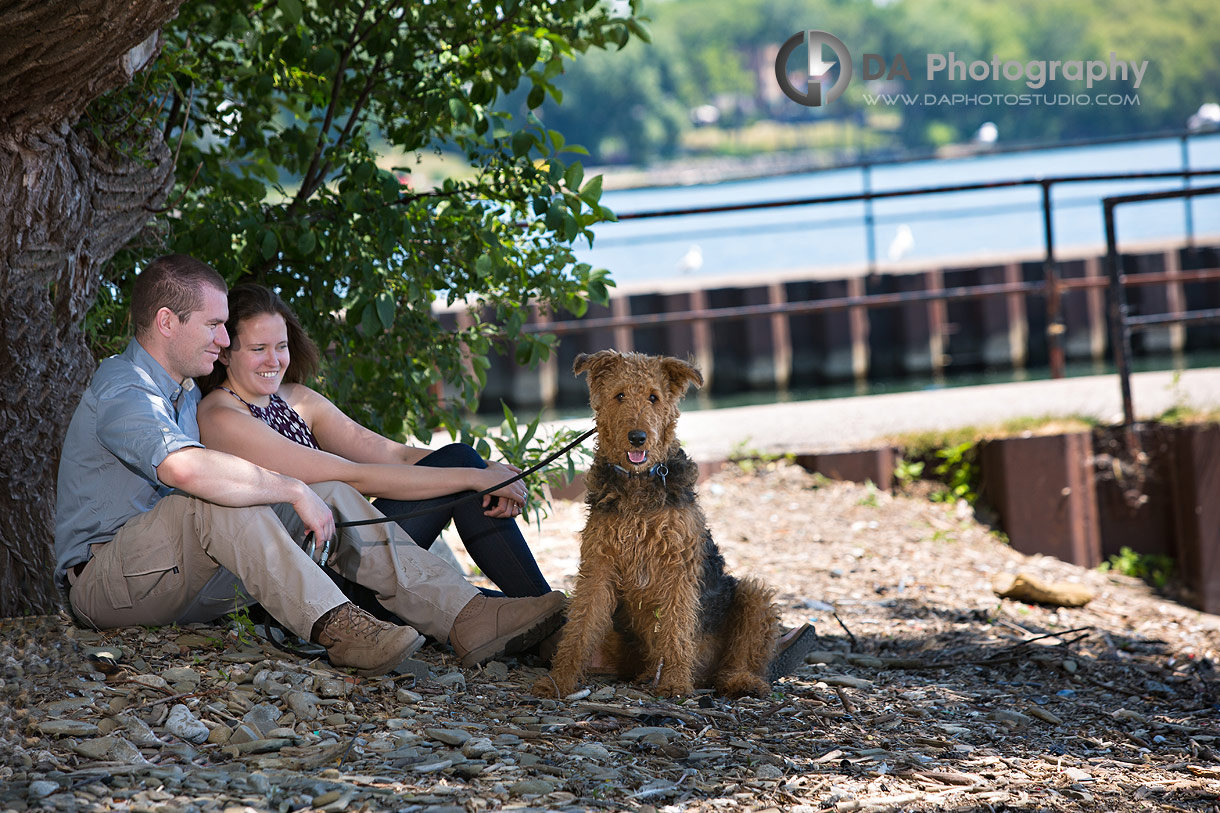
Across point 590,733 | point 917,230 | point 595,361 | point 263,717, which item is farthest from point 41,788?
point 917,230

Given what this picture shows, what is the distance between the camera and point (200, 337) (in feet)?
10.4

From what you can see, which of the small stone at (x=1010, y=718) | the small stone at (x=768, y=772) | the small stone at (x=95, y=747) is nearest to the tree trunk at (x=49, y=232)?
the small stone at (x=95, y=747)

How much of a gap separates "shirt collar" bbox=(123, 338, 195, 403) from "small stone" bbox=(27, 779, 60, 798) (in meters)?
1.21

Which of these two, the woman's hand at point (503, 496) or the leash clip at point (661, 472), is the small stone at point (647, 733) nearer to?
the leash clip at point (661, 472)

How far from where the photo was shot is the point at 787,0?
68750 mm

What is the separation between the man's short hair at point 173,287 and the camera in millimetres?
3125

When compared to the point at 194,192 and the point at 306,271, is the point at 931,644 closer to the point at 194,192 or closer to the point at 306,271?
the point at 306,271

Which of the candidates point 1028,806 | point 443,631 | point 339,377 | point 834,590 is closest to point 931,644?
point 834,590

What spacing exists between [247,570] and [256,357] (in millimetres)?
797

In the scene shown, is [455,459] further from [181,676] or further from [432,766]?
[432,766]

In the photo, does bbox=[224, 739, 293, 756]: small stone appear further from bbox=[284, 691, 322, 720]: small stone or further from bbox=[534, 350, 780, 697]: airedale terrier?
bbox=[534, 350, 780, 697]: airedale terrier

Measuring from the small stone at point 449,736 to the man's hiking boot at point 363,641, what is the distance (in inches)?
10.7

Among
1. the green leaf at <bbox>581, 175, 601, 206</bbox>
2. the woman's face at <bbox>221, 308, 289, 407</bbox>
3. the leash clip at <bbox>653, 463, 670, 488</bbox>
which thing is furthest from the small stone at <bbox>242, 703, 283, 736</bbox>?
the green leaf at <bbox>581, 175, 601, 206</bbox>
